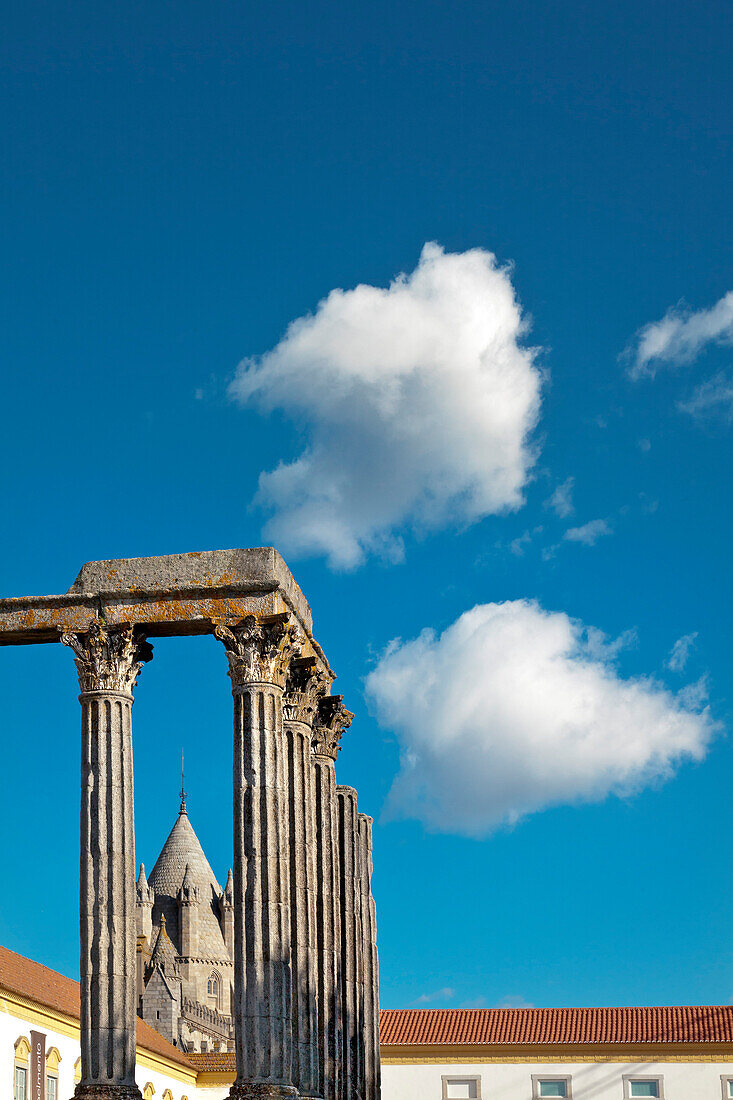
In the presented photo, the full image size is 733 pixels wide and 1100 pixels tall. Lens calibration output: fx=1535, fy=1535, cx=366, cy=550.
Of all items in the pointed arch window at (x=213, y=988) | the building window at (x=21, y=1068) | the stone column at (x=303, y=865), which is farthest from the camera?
the pointed arch window at (x=213, y=988)

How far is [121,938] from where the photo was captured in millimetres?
21109

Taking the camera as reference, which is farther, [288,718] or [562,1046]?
[562,1046]

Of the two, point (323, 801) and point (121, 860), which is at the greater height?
point (323, 801)

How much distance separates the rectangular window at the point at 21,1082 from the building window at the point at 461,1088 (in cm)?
2296

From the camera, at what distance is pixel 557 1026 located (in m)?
64.6

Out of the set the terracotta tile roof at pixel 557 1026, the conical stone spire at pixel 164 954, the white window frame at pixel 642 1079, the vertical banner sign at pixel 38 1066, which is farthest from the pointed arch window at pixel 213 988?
the vertical banner sign at pixel 38 1066

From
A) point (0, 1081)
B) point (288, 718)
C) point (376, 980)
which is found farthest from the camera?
point (0, 1081)

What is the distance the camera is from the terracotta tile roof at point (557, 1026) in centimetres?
6319

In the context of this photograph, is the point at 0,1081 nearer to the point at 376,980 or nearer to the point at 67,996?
the point at 67,996

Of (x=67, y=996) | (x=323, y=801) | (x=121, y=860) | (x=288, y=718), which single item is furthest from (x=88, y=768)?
→ (x=67, y=996)

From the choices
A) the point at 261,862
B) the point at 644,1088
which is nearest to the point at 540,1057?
the point at 644,1088

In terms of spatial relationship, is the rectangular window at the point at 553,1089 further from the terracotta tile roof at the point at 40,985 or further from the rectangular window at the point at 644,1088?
the terracotta tile roof at the point at 40,985

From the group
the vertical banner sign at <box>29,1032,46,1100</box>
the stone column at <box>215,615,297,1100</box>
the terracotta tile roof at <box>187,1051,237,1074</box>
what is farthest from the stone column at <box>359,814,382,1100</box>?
the terracotta tile roof at <box>187,1051,237,1074</box>

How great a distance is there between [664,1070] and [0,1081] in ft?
99.4
